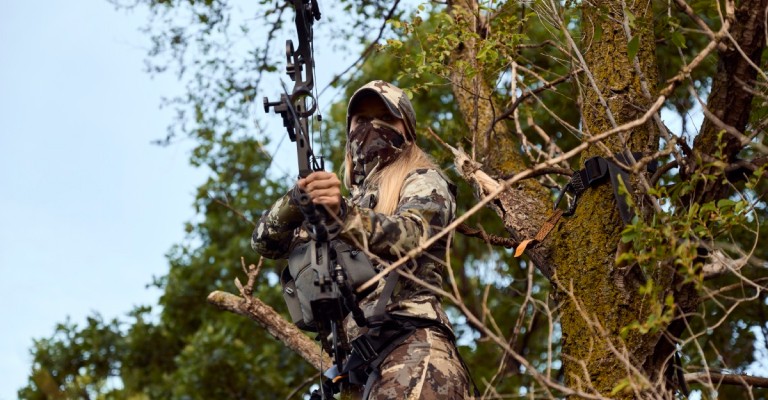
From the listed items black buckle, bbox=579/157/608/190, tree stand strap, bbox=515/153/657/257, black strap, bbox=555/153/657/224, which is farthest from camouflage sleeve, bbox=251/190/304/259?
black buckle, bbox=579/157/608/190

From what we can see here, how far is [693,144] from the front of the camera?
195 inches

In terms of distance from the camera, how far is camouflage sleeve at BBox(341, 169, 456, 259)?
14.7 feet

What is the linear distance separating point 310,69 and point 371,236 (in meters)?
0.83

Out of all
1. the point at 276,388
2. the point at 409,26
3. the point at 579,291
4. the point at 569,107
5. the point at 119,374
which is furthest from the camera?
the point at 119,374

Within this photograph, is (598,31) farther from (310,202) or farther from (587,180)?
(310,202)

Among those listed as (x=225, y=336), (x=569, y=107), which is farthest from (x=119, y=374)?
(x=569, y=107)

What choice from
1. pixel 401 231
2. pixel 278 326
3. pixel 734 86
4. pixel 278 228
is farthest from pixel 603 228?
pixel 278 326

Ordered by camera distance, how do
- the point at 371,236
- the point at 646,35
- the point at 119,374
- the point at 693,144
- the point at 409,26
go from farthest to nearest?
1. the point at 119,374
2. the point at 409,26
3. the point at 646,35
4. the point at 693,144
5. the point at 371,236

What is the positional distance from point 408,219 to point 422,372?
0.65 m

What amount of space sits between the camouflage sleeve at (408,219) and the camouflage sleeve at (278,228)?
0.35 m

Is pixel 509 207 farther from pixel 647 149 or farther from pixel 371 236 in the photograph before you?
pixel 371 236

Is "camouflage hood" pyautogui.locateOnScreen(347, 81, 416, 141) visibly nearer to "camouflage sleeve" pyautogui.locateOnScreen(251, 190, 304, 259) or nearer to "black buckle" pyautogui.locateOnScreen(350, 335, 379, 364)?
"camouflage sleeve" pyautogui.locateOnScreen(251, 190, 304, 259)

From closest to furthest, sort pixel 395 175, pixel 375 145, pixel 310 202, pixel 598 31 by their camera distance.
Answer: pixel 310 202
pixel 395 175
pixel 375 145
pixel 598 31

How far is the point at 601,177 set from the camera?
18.2ft
